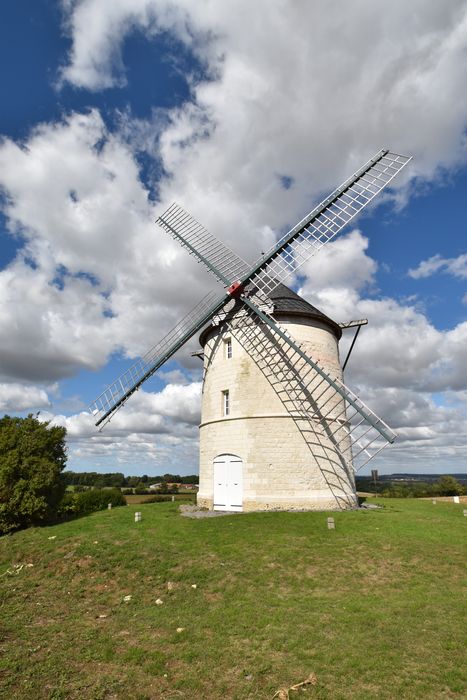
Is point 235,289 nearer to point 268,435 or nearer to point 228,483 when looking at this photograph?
point 268,435

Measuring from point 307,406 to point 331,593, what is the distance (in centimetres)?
1053

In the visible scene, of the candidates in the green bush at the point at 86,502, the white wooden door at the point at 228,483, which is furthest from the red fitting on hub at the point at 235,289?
the green bush at the point at 86,502

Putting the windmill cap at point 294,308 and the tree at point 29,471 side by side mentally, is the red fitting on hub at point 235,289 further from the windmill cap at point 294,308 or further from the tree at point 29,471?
the tree at point 29,471

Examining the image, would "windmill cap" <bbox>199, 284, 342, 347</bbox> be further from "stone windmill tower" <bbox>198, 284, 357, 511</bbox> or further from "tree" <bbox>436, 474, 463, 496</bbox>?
"tree" <bbox>436, 474, 463, 496</bbox>

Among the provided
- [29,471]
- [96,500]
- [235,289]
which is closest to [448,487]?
[96,500]

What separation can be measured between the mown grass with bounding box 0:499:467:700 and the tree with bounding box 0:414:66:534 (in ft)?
6.36

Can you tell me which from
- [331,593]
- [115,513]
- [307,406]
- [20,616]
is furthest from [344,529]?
[115,513]

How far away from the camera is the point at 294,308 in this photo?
70.9ft

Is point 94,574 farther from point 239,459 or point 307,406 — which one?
point 307,406

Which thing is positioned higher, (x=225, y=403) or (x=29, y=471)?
(x=225, y=403)

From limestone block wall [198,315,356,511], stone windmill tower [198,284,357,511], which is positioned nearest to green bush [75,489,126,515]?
stone windmill tower [198,284,357,511]

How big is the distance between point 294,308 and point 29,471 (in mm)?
15293

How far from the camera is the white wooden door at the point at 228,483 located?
20391 millimetres

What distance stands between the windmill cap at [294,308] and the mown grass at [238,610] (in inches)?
399
